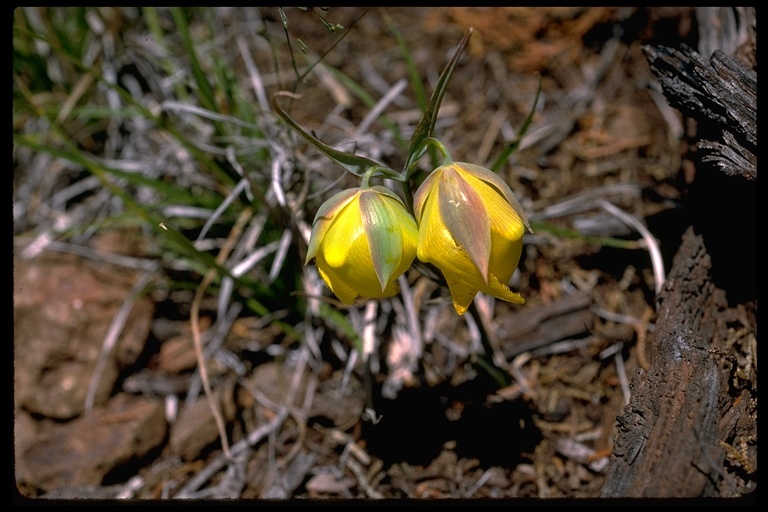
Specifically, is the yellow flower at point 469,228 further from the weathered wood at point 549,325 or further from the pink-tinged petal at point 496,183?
the weathered wood at point 549,325

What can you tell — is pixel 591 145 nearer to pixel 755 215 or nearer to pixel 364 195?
pixel 755 215

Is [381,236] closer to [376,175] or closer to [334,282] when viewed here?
[334,282]

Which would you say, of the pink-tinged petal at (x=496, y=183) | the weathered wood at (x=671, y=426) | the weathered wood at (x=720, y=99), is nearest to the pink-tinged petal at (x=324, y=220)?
the pink-tinged petal at (x=496, y=183)

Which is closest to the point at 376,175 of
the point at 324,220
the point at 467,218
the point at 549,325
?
the point at 324,220

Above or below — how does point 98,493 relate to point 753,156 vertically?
below

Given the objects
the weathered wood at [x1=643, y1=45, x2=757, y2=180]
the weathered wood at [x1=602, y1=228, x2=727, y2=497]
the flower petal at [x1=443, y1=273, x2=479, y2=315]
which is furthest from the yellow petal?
the weathered wood at [x1=643, y1=45, x2=757, y2=180]
